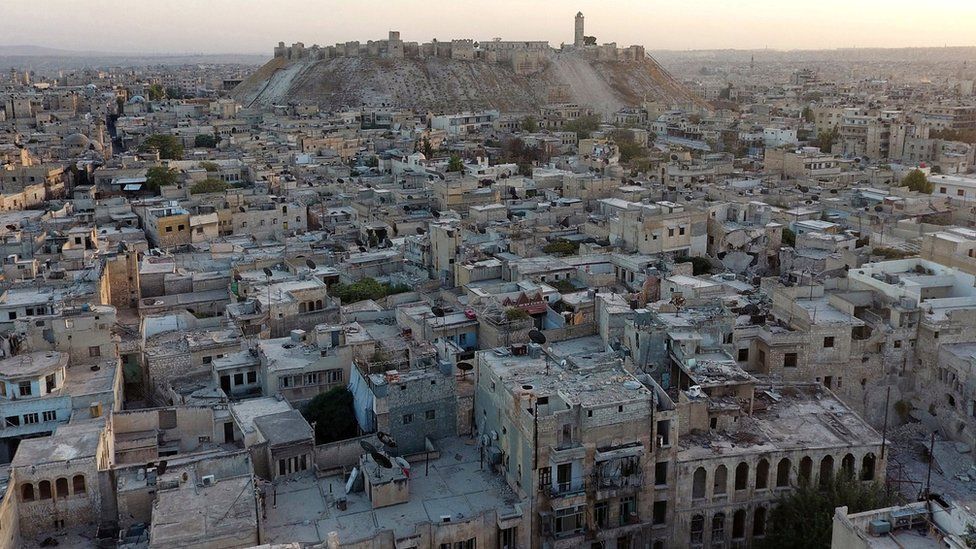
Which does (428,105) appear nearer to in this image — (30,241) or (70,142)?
→ (70,142)

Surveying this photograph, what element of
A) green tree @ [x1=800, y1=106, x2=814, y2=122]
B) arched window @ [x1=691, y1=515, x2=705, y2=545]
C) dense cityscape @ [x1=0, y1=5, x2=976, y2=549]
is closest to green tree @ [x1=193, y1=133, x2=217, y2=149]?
dense cityscape @ [x1=0, y1=5, x2=976, y2=549]

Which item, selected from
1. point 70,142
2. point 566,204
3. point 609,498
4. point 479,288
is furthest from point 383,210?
point 70,142

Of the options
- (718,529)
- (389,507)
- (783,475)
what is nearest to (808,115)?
(783,475)

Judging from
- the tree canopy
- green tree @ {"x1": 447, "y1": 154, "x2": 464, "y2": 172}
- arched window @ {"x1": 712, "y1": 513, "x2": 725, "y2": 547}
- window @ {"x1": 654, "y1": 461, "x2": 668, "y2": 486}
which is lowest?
arched window @ {"x1": 712, "y1": 513, "x2": 725, "y2": 547}

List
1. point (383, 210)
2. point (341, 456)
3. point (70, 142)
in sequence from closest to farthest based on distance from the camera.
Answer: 1. point (341, 456)
2. point (383, 210)
3. point (70, 142)

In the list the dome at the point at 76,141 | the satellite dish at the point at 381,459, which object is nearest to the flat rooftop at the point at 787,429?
the satellite dish at the point at 381,459

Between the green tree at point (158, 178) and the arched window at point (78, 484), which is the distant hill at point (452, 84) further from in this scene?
the arched window at point (78, 484)

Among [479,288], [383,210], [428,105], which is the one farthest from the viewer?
[428,105]

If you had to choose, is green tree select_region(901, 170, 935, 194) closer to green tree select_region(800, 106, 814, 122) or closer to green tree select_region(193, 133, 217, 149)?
A: green tree select_region(800, 106, 814, 122)
